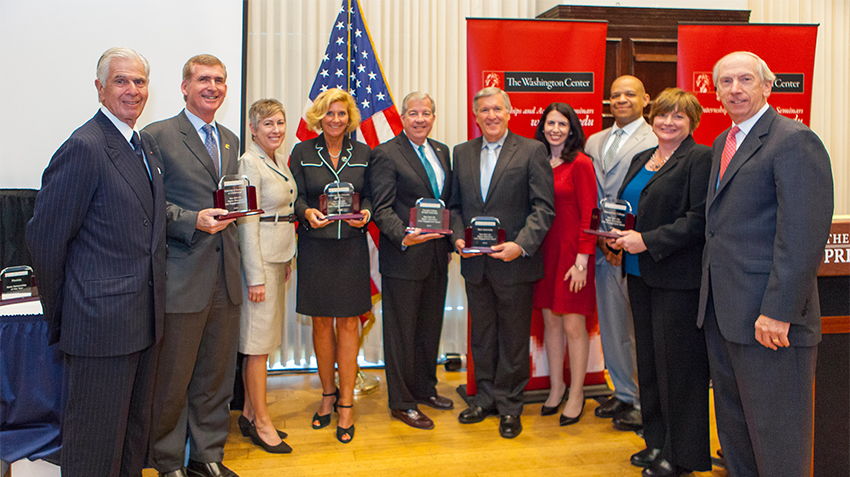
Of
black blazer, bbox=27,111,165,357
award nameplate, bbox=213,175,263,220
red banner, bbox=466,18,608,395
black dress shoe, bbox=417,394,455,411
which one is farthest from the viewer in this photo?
red banner, bbox=466,18,608,395

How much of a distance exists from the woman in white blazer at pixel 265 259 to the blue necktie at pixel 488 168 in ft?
3.57

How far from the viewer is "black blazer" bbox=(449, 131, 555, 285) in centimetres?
318

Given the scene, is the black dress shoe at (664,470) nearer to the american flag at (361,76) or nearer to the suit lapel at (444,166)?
the suit lapel at (444,166)

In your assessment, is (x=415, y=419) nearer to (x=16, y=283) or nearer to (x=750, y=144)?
(x=16, y=283)

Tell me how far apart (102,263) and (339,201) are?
136 centimetres

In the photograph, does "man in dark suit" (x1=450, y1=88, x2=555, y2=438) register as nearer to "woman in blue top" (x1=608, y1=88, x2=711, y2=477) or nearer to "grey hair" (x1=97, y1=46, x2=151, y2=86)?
"woman in blue top" (x1=608, y1=88, x2=711, y2=477)

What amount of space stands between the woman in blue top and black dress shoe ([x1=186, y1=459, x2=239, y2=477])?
6.67ft

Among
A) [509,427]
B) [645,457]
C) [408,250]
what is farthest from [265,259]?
[645,457]

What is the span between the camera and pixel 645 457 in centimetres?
286

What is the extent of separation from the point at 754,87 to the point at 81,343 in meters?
2.56

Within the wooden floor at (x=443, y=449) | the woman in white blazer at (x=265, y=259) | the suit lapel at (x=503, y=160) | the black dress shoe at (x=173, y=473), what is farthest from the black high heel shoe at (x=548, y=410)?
the black dress shoe at (x=173, y=473)

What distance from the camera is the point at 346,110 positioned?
10.7 feet

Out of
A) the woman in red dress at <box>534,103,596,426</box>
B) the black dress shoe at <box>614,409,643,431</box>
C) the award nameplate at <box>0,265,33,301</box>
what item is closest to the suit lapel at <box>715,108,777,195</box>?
the woman in red dress at <box>534,103,596,426</box>

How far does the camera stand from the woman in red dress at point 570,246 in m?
3.31
